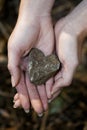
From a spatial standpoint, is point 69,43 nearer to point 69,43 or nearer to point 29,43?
point 69,43

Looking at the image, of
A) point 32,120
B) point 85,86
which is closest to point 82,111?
point 85,86

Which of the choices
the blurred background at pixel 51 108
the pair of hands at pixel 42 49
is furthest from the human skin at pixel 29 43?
the blurred background at pixel 51 108

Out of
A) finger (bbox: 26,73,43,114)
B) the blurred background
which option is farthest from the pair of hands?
the blurred background

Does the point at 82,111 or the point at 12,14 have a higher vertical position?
the point at 12,14

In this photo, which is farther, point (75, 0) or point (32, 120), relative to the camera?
point (75, 0)

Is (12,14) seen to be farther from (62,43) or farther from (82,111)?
(62,43)

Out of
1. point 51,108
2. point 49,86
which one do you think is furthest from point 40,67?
point 51,108

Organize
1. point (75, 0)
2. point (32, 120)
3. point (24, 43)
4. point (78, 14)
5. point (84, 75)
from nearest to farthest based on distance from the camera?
1. point (24, 43)
2. point (78, 14)
3. point (32, 120)
4. point (84, 75)
5. point (75, 0)
